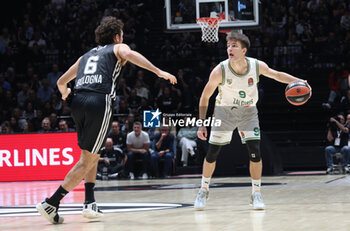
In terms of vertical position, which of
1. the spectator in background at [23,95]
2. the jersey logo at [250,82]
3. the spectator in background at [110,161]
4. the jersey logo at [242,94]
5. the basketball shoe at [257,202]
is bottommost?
the spectator in background at [110,161]

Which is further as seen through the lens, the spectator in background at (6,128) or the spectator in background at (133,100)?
the spectator in background at (133,100)

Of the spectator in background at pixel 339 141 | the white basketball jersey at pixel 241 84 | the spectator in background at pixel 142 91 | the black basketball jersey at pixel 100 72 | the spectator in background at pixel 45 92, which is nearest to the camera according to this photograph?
the black basketball jersey at pixel 100 72

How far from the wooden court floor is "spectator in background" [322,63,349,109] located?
640cm

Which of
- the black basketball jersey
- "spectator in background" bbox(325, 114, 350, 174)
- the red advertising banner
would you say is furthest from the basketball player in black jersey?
"spectator in background" bbox(325, 114, 350, 174)

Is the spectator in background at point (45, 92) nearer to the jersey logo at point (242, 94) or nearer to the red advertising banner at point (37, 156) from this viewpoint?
the red advertising banner at point (37, 156)

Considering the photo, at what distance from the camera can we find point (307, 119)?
51.7 ft

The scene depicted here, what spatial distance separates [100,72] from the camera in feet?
18.0

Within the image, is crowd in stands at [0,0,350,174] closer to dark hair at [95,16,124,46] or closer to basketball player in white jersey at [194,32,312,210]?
basketball player in white jersey at [194,32,312,210]

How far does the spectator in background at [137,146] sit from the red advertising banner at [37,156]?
1.62 m

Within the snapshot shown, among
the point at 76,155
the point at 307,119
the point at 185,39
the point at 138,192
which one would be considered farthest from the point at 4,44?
the point at 138,192

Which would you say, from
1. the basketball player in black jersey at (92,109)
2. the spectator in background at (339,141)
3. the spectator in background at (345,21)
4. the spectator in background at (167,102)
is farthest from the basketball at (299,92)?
the spectator in background at (345,21)

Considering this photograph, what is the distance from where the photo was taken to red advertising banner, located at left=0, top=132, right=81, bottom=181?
39.4ft

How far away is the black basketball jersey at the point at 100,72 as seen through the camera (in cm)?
547

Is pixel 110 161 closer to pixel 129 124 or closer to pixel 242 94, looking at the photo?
pixel 129 124
